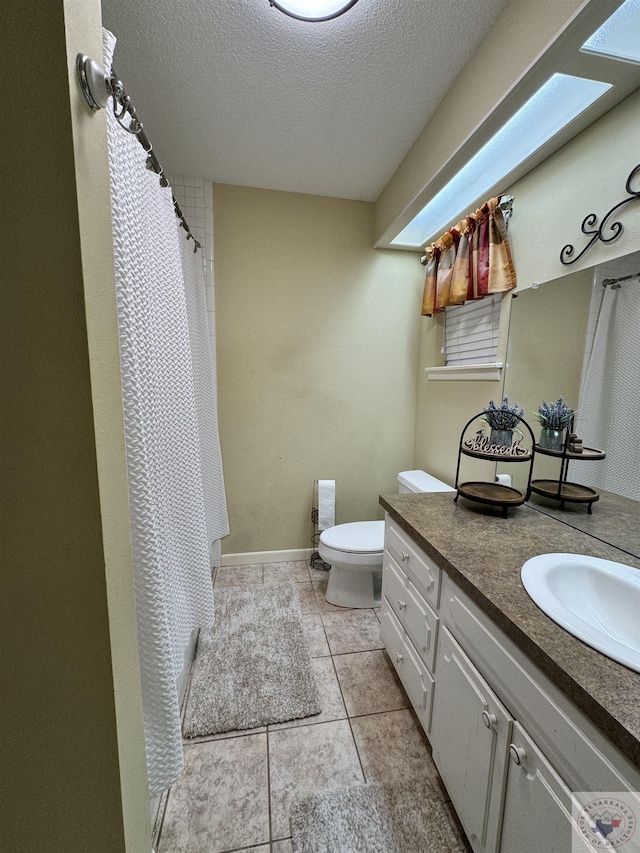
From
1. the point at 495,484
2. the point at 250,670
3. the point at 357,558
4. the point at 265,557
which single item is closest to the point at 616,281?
the point at 495,484

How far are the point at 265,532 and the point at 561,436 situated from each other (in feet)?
6.18

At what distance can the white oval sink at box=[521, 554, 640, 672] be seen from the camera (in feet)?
2.53

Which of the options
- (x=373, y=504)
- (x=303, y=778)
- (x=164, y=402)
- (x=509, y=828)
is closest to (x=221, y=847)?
(x=303, y=778)

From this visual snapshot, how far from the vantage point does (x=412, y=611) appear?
120 cm

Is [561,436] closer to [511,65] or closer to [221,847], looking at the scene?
[511,65]

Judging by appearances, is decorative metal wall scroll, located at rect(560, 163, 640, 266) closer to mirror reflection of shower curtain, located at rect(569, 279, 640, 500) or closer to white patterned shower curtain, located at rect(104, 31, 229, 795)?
mirror reflection of shower curtain, located at rect(569, 279, 640, 500)

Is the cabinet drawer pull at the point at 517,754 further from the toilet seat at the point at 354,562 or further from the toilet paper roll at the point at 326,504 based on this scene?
the toilet paper roll at the point at 326,504

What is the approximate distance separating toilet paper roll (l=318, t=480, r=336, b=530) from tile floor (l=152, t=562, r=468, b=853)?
0.81 metres

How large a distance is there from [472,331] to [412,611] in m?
1.47

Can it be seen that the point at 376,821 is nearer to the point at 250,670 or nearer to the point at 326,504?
the point at 250,670

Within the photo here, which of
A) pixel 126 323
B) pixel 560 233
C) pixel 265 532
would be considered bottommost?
pixel 265 532

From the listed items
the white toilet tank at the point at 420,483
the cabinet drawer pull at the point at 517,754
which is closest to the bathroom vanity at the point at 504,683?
the cabinet drawer pull at the point at 517,754

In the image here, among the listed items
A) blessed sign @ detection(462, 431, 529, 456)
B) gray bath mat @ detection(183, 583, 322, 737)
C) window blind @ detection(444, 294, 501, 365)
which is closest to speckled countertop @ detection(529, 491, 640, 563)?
blessed sign @ detection(462, 431, 529, 456)

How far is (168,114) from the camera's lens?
1507mm
